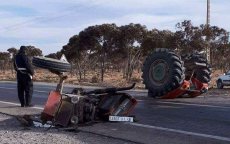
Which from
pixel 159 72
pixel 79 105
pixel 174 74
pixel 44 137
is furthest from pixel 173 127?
pixel 159 72

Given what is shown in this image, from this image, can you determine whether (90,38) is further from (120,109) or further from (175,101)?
(120,109)

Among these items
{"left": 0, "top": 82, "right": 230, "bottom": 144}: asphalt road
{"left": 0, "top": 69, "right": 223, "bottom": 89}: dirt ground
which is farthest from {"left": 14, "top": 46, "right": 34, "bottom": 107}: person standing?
{"left": 0, "top": 69, "right": 223, "bottom": 89}: dirt ground

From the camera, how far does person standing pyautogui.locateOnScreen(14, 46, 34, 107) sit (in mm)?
15148

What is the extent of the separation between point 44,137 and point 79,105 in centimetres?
138

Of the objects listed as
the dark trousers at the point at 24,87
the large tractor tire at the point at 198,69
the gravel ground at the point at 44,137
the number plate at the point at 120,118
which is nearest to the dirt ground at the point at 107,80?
the large tractor tire at the point at 198,69

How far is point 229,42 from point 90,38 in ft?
40.1

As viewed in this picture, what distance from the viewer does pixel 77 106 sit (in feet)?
35.3

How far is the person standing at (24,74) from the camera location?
15.1 meters

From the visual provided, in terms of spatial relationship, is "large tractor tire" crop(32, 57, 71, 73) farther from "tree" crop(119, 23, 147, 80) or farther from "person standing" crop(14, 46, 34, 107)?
"tree" crop(119, 23, 147, 80)

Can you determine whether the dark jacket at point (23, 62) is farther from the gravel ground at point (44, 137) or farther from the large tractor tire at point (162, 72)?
the large tractor tire at point (162, 72)

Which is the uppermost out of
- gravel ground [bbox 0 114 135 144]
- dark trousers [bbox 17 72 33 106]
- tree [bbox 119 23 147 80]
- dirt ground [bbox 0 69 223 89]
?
→ tree [bbox 119 23 147 80]

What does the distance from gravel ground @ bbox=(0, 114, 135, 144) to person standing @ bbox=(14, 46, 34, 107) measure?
Result: 4294 millimetres

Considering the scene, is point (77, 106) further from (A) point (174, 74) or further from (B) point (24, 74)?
(A) point (174, 74)

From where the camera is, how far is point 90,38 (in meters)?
45.8
